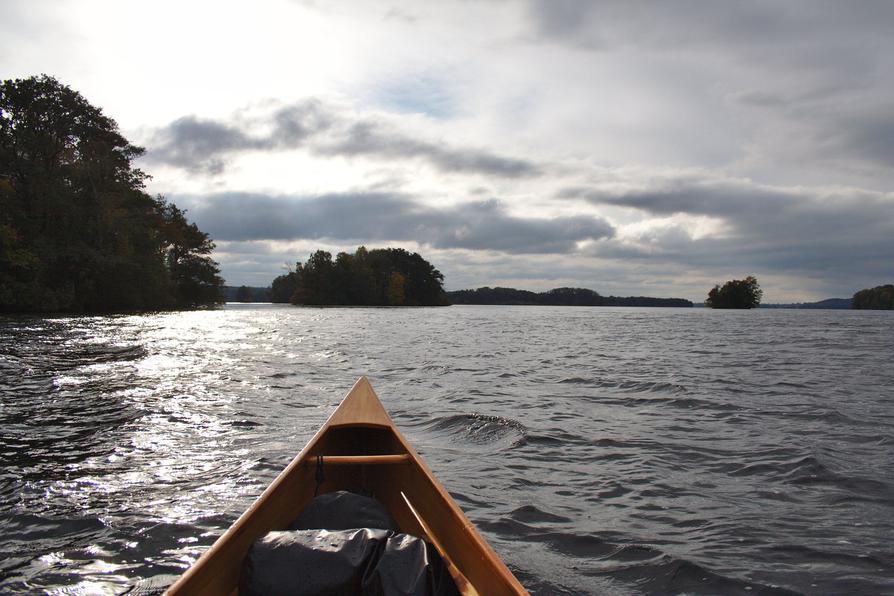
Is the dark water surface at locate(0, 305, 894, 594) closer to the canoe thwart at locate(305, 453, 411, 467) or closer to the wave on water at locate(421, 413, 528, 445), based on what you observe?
the wave on water at locate(421, 413, 528, 445)

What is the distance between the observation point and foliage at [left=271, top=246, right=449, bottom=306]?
127625 mm

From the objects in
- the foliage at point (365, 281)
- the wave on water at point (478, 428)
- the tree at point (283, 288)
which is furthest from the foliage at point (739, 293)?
the wave on water at point (478, 428)

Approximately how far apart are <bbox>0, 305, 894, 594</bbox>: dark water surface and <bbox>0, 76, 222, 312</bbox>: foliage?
1105 inches

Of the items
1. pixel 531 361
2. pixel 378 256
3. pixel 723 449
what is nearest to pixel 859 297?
pixel 378 256

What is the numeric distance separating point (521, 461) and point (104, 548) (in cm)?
510

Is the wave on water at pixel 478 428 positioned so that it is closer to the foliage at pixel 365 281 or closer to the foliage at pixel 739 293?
the foliage at pixel 365 281

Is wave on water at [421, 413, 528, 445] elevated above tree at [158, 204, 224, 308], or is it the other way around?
tree at [158, 204, 224, 308]

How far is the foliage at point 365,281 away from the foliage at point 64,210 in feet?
252

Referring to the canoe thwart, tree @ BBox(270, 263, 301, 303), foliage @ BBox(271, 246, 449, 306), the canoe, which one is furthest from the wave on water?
tree @ BBox(270, 263, 301, 303)

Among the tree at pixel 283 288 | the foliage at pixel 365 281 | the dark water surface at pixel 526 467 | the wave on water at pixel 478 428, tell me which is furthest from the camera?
the tree at pixel 283 288

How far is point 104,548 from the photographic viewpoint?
463 cm

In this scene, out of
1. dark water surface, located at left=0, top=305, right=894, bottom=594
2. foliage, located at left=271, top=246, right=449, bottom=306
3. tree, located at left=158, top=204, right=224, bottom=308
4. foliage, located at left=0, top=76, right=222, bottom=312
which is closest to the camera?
dark water surface, located at left=0, top=305, right=894, bottom=594

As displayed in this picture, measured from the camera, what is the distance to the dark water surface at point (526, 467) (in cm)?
463

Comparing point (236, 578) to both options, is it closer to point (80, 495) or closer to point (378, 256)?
point (80, 495)
